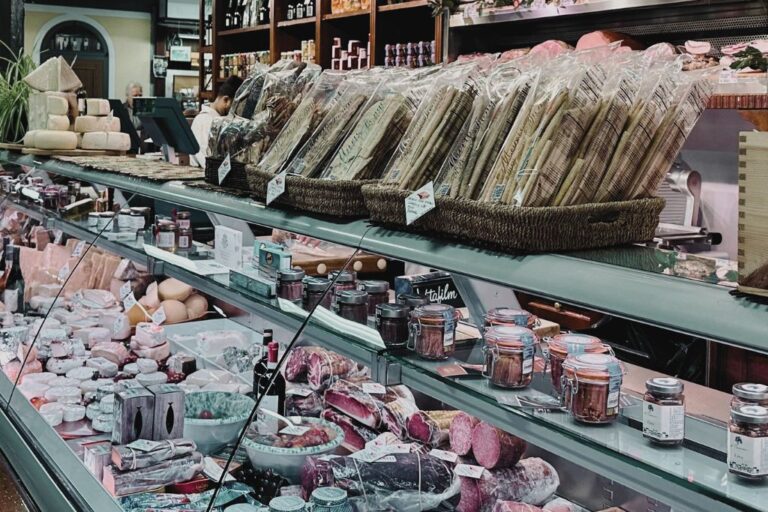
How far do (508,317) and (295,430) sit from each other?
26.4 inches

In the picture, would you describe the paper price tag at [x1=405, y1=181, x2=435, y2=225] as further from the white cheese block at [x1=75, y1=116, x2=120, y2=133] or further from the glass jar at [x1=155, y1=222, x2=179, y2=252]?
the white cheese block at [x1=75, y1=116, x2=120, y2=133]

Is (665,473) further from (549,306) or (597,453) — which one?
(549,306)

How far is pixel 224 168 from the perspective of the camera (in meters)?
2.19

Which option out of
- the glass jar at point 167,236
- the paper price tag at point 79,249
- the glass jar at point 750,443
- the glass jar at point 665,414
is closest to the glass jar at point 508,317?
the glass jar at point 665,414

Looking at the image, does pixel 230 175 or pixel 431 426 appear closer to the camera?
pixel 431 426

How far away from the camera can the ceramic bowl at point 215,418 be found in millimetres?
2137

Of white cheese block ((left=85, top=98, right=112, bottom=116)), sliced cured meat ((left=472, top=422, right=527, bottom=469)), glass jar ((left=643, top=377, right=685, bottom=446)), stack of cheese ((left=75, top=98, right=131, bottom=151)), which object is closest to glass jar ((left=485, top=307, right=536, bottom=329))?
sliced cured meat ((left=472, top=422, right=527, bottom=469))

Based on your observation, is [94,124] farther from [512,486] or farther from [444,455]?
[512,486]

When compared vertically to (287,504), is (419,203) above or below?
above

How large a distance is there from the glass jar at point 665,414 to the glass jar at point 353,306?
69 cm

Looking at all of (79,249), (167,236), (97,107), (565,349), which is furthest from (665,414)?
(97,107)

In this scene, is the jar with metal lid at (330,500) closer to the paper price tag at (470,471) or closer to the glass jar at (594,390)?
the paper price tag at (470,471)

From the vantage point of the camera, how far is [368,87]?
6.42 feet

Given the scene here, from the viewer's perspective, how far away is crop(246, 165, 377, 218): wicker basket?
1708 millimetres
